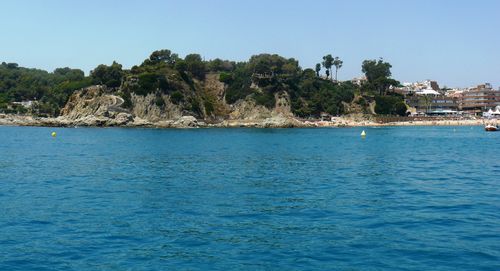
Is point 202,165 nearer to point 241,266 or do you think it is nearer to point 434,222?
point 434,222

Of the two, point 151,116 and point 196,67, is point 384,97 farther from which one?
point 151,116

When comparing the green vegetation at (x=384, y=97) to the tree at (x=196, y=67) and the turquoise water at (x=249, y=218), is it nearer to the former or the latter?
the tree at (x=196, y=67)

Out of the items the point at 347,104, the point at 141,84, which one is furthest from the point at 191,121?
the point at 347,104

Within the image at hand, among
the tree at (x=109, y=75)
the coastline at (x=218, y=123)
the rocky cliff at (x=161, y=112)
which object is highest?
the tree at (x=109, y=75)

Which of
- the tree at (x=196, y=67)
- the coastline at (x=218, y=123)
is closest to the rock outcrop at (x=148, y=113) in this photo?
the coastline at (x=218, y=123)

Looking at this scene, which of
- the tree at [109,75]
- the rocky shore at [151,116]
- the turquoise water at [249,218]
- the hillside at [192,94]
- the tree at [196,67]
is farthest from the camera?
the tree at [196,67]

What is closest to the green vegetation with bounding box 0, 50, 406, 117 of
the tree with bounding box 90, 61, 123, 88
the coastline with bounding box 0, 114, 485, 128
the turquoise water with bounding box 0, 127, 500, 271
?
the tree with bounding box 90, 61, 123, 88

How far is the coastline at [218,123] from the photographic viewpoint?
139125 millimetres

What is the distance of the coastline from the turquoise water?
319ft

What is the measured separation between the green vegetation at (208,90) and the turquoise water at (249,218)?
111 metres

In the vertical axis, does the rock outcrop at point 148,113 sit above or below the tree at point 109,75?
below

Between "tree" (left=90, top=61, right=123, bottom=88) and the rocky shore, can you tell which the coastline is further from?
"tree" (left=90, top=61, right=123, bottom=88)

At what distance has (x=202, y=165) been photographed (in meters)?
45.9

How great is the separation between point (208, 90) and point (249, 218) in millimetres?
152160
